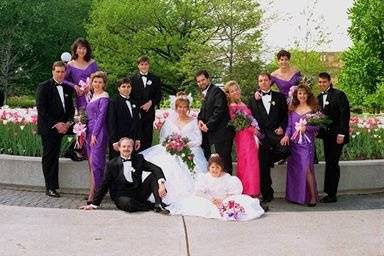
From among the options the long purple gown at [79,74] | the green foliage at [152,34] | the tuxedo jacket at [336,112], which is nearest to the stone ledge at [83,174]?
the tuxedo jacket at [336,112]

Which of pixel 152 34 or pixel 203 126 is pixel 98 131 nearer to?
pixel 203 126

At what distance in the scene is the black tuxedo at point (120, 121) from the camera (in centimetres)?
905

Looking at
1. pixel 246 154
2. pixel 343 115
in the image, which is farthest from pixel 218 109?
pixel 343 115

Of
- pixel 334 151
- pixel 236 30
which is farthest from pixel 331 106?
pixel 236 30

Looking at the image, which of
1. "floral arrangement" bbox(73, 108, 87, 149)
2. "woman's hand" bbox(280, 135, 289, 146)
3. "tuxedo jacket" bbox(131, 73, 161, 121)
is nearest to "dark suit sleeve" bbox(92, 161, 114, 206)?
"floral arrangement" bbox(73, 108, 87, 149)

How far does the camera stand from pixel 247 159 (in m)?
9.17

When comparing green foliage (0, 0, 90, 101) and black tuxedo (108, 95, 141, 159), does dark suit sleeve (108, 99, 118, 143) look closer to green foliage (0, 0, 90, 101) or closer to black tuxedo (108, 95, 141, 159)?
black tuxedo (108, 95, 141, 159)

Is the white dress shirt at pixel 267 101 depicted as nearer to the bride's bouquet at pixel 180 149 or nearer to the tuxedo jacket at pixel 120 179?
the bride's bouquet at pixel 180 149

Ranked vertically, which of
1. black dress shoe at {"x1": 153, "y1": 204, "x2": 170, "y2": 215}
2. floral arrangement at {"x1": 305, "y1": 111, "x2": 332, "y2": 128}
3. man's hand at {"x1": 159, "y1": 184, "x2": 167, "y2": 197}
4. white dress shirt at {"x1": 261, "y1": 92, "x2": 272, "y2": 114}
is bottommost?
→ black dress shoe at {"x1": 153, "y1": 204, "x2": 170, "y2": 215}

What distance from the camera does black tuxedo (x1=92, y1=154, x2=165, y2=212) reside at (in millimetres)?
8383

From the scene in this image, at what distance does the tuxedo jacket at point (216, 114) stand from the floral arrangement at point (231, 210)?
5.49 ft

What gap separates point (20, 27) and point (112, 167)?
118 ft

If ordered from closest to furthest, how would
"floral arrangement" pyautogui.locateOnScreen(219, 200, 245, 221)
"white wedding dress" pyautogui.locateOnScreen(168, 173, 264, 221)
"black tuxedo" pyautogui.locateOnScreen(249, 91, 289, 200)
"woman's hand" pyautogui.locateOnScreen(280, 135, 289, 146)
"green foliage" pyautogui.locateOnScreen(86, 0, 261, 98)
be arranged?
"floral arrangement" pyautogui.locateOnScreen(219, 200, 245, 221), "white wedding dress" pyautogui.locateOnScreen(168, 173, 264, 221), "woman's hand" pyautogui.locateOnScreen(280, 135, 289, 146), "black tuxedo" pyautogui.locateOnScreen(249, 91, 289, 200), "green foliage" pyautogui.locateOnScreen(86, 0, 261, 98)

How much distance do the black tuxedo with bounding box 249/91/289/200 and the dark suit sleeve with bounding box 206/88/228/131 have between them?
1.82 feet
